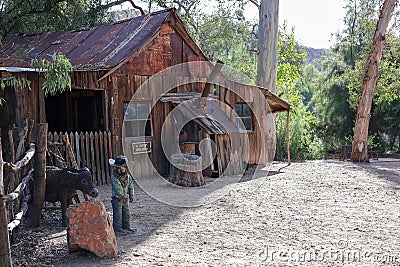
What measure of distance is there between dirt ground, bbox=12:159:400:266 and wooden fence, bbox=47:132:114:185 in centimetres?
93

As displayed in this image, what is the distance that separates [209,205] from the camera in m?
8.67

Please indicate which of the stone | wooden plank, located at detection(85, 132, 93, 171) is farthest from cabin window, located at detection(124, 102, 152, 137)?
the stone

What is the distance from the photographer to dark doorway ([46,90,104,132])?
13477 millimetres

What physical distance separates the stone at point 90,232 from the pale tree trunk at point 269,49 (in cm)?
1217

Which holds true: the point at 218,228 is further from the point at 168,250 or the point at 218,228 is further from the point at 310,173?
the point at 310,173

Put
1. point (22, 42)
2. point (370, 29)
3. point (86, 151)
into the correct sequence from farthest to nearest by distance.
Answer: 1. point (370, 29)
2. point (22, 42)
3. point (86, 151)

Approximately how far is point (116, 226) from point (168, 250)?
3.69 ft

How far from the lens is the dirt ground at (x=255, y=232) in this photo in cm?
538

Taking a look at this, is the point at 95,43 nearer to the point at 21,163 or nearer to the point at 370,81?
the point at 21,163

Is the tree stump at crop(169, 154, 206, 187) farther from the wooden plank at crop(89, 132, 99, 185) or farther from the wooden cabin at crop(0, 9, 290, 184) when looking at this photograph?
the wooden plank at crop(89, 132, 99, 185)

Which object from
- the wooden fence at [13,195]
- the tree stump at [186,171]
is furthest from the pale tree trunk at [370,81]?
the wooden fence at [13,195]

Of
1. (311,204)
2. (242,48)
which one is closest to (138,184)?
(311,204)

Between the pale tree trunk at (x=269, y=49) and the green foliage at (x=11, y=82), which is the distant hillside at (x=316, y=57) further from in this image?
Result: the green foliage at (x=11, y=82)

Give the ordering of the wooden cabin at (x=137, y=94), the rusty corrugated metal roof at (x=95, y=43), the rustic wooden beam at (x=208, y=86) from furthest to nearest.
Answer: the rustic wooden beam at (x=208, y=86), the rusty corrugated metal roof at (x=95, y=43), the wooden cabin at (x=137, y=94)
